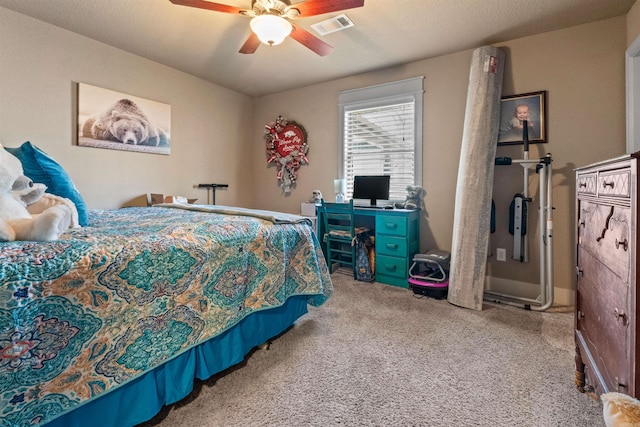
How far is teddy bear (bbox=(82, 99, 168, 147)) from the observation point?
9.40 ft

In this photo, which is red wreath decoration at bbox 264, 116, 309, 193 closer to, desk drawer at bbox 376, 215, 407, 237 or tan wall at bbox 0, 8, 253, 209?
tan wall at bbox 0, 8, 253, 209

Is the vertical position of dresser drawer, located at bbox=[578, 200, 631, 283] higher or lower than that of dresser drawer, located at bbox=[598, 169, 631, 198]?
lower

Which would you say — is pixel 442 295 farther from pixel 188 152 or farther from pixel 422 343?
pixel 188 152

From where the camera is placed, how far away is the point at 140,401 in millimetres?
1195

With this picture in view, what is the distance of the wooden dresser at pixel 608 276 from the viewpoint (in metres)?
0.87

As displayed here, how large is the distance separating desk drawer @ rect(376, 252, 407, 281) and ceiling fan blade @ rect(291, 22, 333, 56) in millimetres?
2083

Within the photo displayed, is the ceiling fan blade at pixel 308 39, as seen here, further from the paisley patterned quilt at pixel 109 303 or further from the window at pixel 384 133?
the paisley patterned quilt at pixel 109 303

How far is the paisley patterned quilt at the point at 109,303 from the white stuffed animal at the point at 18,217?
0.05m

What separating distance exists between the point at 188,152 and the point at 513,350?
384 cm

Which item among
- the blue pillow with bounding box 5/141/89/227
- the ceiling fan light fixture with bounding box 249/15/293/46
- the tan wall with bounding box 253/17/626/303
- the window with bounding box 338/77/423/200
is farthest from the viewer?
the window with bounding box 338/77/423/200

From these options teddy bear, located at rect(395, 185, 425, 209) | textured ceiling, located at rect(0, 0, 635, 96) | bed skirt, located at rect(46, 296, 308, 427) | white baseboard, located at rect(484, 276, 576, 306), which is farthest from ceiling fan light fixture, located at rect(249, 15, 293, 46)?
white baseboard, located at rect(484, 276, 576, 306)

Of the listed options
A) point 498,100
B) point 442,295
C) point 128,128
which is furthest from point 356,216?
point 128,128

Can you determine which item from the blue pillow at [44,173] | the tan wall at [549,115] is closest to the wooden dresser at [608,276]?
Result: the tan wall at [549,115]

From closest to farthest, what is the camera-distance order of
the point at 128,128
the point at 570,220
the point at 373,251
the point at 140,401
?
1. the point at 140,401
2. the point at 570,220
3. the point at 128,128
4. the point at 373,251
